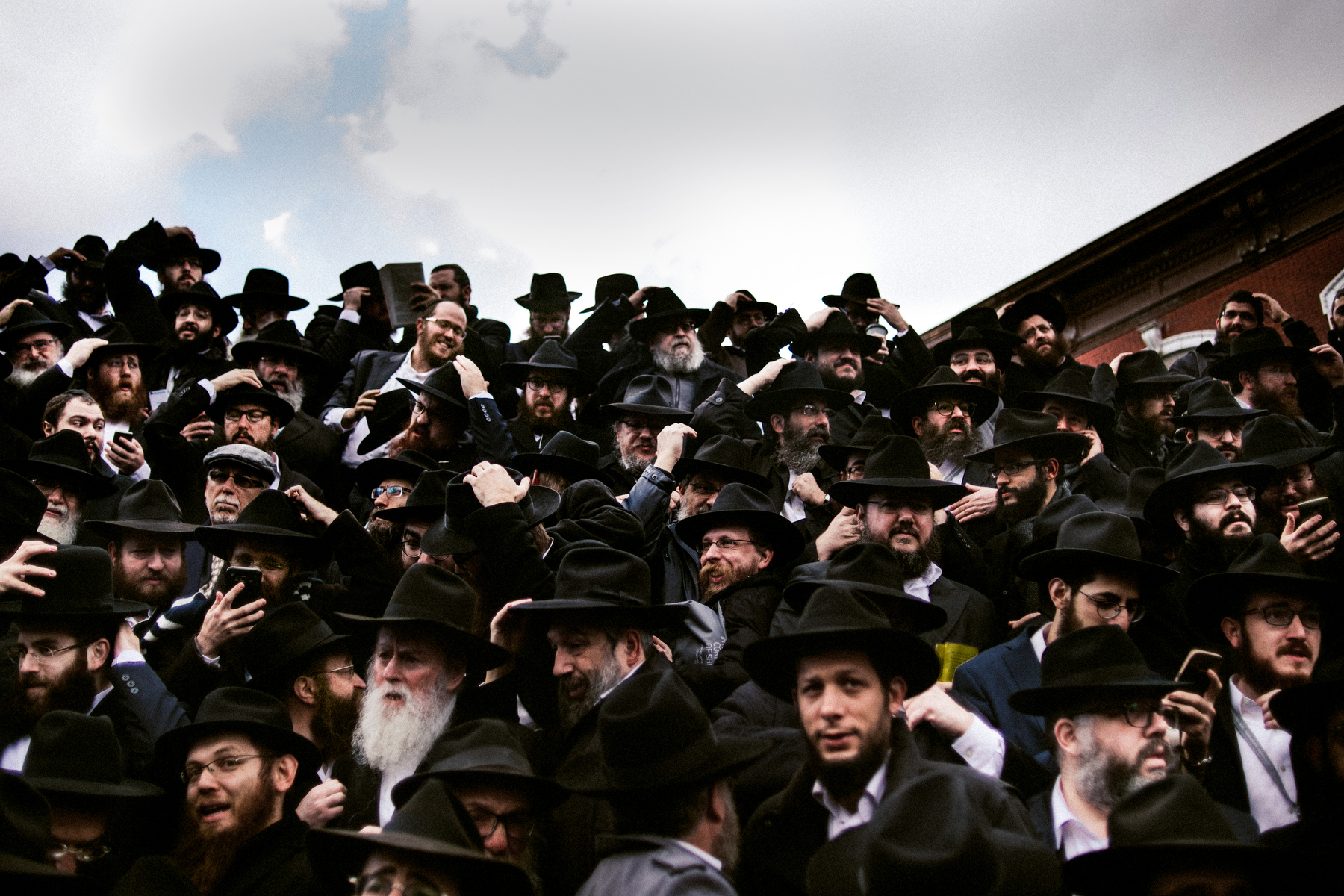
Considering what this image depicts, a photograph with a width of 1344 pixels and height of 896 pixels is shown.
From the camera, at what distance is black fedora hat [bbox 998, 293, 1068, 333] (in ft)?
33.3

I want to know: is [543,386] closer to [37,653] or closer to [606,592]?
[606,592]

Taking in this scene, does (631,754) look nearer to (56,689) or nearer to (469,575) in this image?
(469,575)

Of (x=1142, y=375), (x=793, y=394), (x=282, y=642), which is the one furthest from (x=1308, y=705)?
(x=1142, y=375)

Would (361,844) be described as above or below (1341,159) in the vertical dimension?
below

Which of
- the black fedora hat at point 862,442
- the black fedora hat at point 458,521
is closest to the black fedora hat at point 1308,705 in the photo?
the black fedora hat at point 862,442

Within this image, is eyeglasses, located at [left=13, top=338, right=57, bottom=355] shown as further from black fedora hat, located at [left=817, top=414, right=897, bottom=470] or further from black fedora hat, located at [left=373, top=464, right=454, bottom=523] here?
black fedora hat, located at [left=817, top=414, right=897, bottom=470]

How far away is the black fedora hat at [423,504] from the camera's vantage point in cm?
618

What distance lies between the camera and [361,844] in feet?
10.9

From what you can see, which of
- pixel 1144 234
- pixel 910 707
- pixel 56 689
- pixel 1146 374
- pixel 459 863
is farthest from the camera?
pixel 1144 234

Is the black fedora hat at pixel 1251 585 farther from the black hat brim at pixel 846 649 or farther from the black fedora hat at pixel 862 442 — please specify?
the black fedora hat at pixel 862 442

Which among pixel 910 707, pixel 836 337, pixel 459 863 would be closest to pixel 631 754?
pixel 459 863

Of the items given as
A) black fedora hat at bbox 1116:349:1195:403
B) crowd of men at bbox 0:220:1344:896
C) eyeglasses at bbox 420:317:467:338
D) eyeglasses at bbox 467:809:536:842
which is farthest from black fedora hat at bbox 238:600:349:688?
black fedora hat at bbox 1116:349:1195:403

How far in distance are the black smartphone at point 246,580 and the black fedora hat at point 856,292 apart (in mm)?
6777

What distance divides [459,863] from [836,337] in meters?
6.94
